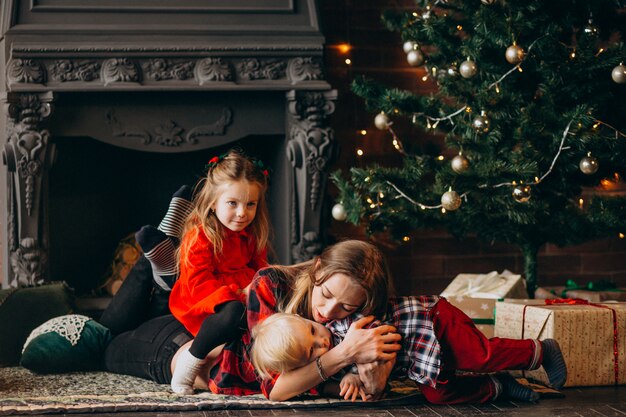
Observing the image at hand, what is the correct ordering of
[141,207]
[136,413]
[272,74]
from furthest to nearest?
[141,207]
[272,74]
[136,413]

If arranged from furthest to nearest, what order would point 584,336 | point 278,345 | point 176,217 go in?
point 176,217 → point 584,336 → point 278,345

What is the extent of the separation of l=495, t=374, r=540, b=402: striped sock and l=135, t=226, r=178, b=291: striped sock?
1.14 meters

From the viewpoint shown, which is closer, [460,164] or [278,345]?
[278,345]

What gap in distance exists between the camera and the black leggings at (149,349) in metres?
2.79

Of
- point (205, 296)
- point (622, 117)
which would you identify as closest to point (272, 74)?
point (205, 296)

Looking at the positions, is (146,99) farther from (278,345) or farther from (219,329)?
(278,345)

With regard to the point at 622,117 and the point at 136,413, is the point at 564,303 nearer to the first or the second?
the point at 622,117

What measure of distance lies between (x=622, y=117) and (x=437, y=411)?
1576mm

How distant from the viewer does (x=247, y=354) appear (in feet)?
8.38

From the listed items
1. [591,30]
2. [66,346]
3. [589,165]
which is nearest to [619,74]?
[591,30]

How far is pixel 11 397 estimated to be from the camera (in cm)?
256

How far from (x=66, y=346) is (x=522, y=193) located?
1.71 m

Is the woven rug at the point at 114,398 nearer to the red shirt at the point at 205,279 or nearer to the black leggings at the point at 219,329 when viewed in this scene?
the black leggings at the point at 219,329

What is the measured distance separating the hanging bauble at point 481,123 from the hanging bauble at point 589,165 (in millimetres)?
374
